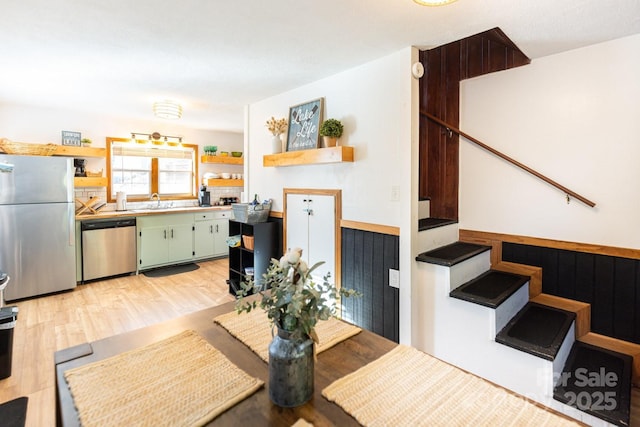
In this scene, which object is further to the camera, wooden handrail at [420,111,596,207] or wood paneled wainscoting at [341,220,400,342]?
wood paneled wainscoting at [341,220,400,342]

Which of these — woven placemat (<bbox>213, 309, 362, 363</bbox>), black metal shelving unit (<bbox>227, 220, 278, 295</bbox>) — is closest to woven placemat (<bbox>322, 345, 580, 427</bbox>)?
woven placemat (<bbox>213, 309, 362, 363</bbox>)

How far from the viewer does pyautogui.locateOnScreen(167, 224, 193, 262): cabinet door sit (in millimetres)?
5004

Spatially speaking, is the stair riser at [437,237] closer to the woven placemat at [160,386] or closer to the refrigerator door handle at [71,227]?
the woven placemat at [160,386]

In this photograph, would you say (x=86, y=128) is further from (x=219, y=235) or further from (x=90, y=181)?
(x=219, y=235)

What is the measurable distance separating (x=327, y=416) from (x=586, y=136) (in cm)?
267

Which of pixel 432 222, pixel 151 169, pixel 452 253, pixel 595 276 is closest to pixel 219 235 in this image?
pixel 151 169

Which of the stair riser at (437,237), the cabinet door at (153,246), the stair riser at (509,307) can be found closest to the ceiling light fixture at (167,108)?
the cabinet door at (153,246)

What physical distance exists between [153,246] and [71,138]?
71.2 inches

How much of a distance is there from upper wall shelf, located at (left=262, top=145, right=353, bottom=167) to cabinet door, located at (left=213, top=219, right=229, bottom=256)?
2.42 m

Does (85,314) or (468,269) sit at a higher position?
(468,269)

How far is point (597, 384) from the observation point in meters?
1.98

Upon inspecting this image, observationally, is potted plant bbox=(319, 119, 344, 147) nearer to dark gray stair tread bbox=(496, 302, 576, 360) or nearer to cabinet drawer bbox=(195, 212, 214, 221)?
dark gray stair tread bbox=(496, 302, 576, 360)

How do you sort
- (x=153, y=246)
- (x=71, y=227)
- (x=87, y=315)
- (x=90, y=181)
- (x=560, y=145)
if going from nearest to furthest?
(x=560, y=145), (x=87, y=315), (x=71, y=227), (x=90, y=181), (x=153, y=246)

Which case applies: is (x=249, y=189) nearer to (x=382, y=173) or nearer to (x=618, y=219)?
(x=382, y=173)
